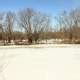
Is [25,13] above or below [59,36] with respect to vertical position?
above

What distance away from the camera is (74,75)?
499 centimetres

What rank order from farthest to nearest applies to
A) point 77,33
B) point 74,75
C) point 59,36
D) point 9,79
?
1. point 59,36
2. point 77,33
3. point 74,75
4. point 9,79

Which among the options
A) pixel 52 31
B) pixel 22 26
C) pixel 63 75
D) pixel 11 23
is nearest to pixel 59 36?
pixel 52 31

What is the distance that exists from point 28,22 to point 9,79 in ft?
66.5

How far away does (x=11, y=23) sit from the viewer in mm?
25859

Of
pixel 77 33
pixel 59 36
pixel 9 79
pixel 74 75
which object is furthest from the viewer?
pixel 59 36

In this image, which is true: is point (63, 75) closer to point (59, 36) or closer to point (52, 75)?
point (52, 75)

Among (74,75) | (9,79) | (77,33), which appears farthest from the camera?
(77,33)

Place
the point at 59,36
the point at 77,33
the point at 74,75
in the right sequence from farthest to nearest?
the point at 59,36 < the point at 77,33 < the point at 74,75

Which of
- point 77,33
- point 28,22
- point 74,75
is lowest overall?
point 74,75

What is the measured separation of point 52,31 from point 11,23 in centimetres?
626

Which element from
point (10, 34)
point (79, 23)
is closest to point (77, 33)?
point (79, 23)

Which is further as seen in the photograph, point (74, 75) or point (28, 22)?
point (28, 22)

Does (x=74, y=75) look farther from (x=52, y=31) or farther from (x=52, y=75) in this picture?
(x=52, y=31)
